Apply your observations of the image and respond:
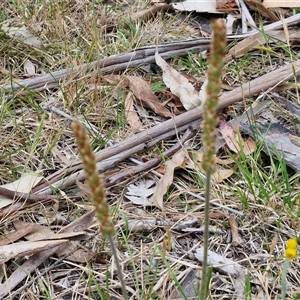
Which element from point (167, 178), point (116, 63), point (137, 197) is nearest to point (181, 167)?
point (167, 178)

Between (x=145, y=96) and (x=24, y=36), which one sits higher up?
(x=24, y=36)

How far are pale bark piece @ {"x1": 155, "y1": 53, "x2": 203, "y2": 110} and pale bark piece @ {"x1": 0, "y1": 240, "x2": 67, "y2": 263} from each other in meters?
0.71

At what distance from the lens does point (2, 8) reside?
242 centimetres

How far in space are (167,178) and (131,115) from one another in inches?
14.6

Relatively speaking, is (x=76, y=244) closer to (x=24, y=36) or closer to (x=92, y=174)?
(x=92, y=174)

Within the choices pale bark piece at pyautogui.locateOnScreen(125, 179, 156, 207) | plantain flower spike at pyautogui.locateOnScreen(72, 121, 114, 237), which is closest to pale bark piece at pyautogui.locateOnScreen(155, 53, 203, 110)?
pale bark piece at pyautogui.locateOnScreen(125, 179, 156, 207)

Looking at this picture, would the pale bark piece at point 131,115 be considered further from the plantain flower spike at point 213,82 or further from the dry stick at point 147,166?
the plantain flower spike at point 213,82

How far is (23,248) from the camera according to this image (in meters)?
1.37

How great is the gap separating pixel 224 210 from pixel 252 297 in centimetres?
29

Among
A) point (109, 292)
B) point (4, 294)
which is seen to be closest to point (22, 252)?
point (4, 294)

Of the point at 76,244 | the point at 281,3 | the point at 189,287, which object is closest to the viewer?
the point at 189,287

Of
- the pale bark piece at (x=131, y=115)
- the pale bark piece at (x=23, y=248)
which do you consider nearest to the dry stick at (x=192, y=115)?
the pale bark piece at (x=131, y=115)

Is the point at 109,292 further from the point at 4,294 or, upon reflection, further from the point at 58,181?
the point at 58,181

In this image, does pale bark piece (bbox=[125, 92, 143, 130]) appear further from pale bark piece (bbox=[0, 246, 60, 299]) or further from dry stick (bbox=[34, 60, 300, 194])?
pale bark piece (bbox=[0, 246, 60, 299])
